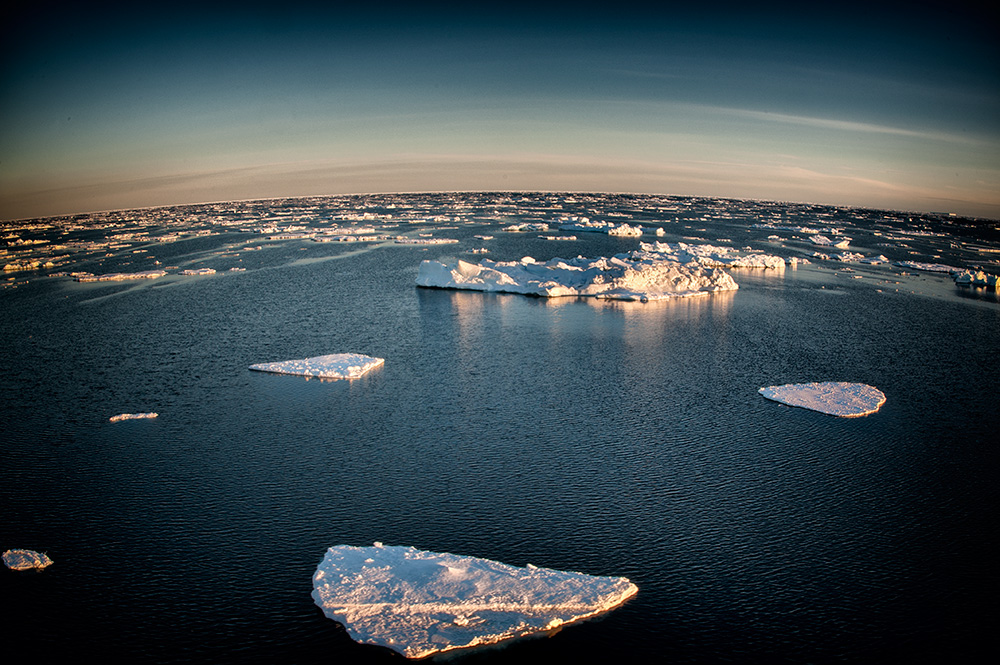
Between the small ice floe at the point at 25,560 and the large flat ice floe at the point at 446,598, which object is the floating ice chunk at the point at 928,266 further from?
the small ice floe at the point at 25,560

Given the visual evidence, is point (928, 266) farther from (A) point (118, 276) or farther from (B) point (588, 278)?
(A) point (118, 276)

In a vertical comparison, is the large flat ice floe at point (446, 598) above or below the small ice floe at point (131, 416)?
below

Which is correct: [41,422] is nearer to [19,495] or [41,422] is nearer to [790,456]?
[19,495]


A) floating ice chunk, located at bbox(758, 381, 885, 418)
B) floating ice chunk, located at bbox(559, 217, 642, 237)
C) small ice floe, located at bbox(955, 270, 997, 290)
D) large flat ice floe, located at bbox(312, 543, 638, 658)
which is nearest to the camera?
large flat ice floe, located at bbox(312, 543, 638, 658)

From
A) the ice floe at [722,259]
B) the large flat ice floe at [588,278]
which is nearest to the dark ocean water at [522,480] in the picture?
the large flat ice floe at [588,278]

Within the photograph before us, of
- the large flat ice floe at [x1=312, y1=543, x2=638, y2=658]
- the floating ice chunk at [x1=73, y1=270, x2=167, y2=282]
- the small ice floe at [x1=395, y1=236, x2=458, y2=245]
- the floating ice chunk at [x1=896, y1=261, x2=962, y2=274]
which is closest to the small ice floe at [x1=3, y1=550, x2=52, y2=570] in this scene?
the large flat ice floe at [x1=312, y1=543, x2=638, y2=658]

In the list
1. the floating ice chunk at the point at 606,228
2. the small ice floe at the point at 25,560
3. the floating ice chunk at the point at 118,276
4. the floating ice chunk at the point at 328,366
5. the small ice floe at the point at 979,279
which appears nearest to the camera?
the small ice floe at the point at 25,560

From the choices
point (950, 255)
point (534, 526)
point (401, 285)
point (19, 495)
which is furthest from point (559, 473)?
point (950, 255)

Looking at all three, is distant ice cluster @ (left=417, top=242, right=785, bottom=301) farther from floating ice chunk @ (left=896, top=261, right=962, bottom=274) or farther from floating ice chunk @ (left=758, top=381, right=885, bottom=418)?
floating ice chunk @ (left=896, top=261, right=962, bottom=274)
